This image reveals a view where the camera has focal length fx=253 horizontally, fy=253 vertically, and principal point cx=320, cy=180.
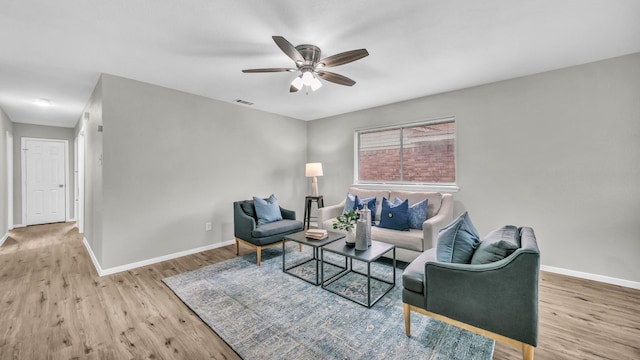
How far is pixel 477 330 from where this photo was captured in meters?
1.62

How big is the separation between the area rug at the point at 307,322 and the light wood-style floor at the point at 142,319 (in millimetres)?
139

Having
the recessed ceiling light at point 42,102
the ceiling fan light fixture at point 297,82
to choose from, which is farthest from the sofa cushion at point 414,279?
the recessed ceiling light at point 42,102

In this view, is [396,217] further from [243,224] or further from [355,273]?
[243,224]

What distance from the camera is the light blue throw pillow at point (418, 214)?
342 centimetres

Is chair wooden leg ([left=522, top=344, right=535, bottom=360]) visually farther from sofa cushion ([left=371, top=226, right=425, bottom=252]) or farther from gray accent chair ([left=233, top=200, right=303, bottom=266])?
gray accent chair ([left=233, top=200, right=303, bottom=266])

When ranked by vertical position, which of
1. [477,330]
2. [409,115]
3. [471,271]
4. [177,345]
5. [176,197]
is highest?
[409,115]

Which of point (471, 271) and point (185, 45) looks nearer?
point (471, 271)

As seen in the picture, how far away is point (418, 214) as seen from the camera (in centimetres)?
345

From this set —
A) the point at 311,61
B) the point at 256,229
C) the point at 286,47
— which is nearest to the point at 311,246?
the point at 256,229

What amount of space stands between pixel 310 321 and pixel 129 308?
1.70 m

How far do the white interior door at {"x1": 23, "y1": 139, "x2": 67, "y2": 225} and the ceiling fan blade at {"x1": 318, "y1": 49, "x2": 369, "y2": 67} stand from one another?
7.45 m

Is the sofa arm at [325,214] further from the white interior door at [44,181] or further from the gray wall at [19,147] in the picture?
the gray wall at [19,147]

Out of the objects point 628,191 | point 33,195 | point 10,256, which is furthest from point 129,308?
point 33,195

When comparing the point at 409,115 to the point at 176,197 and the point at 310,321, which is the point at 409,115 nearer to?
the point at 310,321
